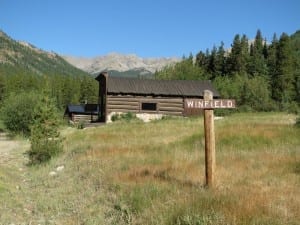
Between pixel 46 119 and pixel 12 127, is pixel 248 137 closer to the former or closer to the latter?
pixel 46 119

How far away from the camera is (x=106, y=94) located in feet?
135

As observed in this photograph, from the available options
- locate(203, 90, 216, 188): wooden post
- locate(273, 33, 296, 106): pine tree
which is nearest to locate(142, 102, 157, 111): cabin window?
locate(273, 33, 296, 106): pine tree

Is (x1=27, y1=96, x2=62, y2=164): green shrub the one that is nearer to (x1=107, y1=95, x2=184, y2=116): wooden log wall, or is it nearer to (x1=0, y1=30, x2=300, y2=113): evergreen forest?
(x1=107, y1=95, x2=184, y2=116): wooden log wall

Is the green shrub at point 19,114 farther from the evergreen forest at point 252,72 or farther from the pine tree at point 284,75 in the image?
the pine tree at point 284,75

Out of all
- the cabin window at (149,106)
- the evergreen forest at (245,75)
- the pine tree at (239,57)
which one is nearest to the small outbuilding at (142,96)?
the cabin window at (149,106)

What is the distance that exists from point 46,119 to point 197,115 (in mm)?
24490

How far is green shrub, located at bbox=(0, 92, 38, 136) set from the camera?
33062 mm

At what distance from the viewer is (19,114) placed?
108 ft

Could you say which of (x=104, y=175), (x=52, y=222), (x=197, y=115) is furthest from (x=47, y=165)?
(x=197, y=115)

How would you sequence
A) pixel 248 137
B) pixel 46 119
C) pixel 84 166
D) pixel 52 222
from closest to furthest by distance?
pixel 52 222, pixel 84 166, pixel 248 137, pixel 46 119

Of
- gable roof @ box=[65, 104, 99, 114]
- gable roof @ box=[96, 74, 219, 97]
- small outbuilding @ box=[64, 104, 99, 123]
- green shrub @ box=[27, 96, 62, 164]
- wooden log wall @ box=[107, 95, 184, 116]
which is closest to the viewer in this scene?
green shrub @ box=[27, 96, 62, 164]

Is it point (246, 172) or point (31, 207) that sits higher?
point (246, 172)

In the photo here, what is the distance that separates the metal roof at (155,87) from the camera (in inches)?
1644

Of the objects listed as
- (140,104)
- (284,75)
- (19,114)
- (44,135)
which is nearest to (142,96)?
(140,104)
